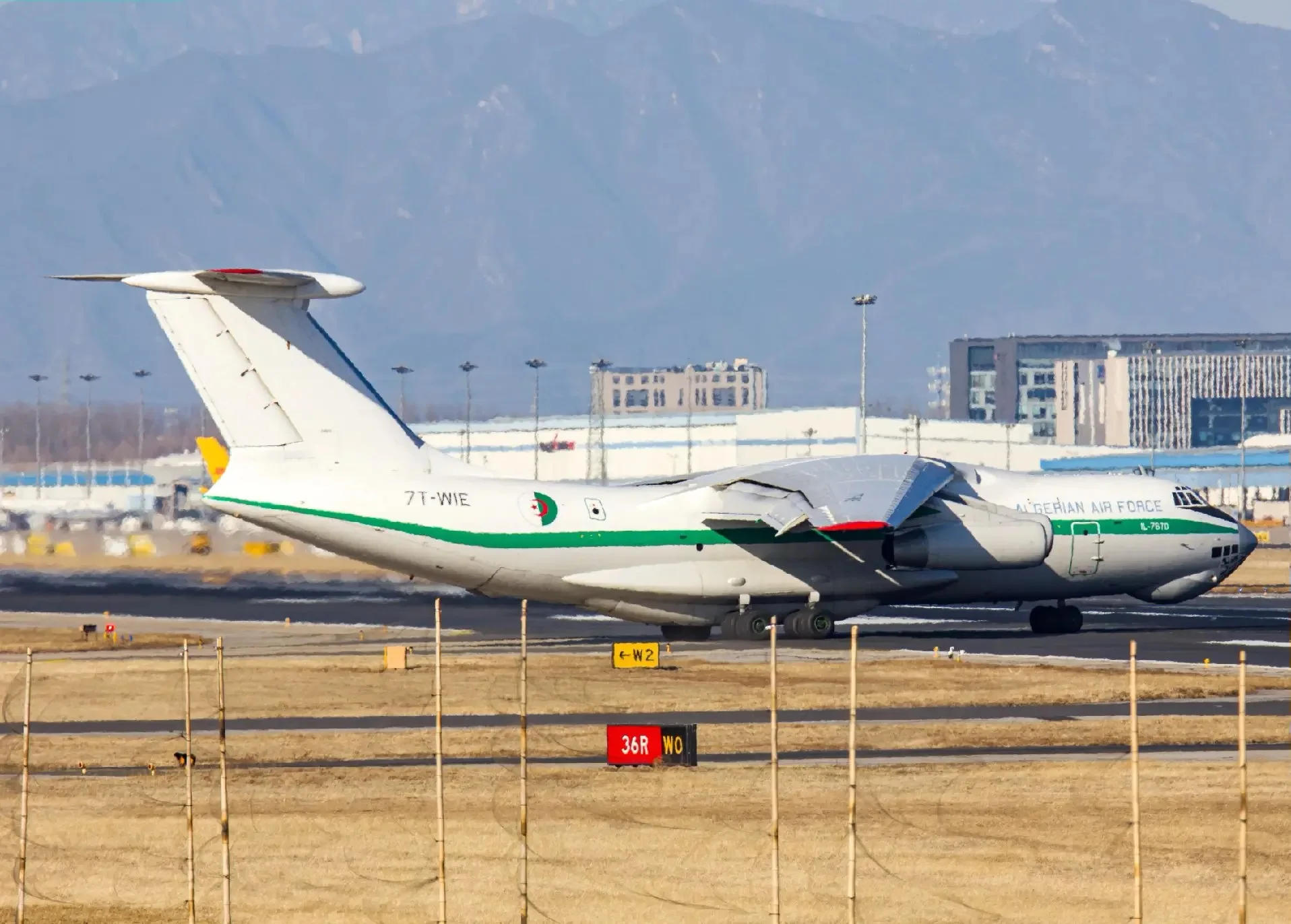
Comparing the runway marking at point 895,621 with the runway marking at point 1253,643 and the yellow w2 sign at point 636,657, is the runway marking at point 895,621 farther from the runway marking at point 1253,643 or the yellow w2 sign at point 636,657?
the yellow w2 sign at point 636,657

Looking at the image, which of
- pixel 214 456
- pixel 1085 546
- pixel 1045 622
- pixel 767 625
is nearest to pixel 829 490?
pixel 767 625

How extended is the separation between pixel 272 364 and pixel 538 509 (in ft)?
20.4

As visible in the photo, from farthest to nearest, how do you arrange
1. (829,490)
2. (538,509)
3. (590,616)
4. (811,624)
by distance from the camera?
(590,616) < (811,624) < (829,490) < (538,509)

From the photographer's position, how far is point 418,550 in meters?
41.1

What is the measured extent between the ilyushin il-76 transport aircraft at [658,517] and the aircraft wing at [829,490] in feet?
0.17

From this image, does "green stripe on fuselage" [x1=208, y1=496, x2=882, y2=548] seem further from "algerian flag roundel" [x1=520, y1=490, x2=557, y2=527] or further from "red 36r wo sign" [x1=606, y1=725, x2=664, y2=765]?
"red 36r wo sign" [x1=606, y1=725, x2=664, y2=765]

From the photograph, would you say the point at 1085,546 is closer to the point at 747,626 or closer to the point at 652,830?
the point at 747,626

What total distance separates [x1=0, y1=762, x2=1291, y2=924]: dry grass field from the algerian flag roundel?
14.9 m

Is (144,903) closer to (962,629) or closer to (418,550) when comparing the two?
(418,550)

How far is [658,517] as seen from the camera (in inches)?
1693

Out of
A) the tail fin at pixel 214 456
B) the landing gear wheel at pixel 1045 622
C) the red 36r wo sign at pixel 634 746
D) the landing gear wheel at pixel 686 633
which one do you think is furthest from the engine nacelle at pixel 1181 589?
the tail fin at pixel 214 456

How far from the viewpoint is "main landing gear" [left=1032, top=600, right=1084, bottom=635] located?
48.2 meters

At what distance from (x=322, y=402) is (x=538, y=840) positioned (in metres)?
19.2

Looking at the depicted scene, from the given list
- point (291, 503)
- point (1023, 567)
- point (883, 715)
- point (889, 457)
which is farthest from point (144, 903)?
point (1023, 567)
